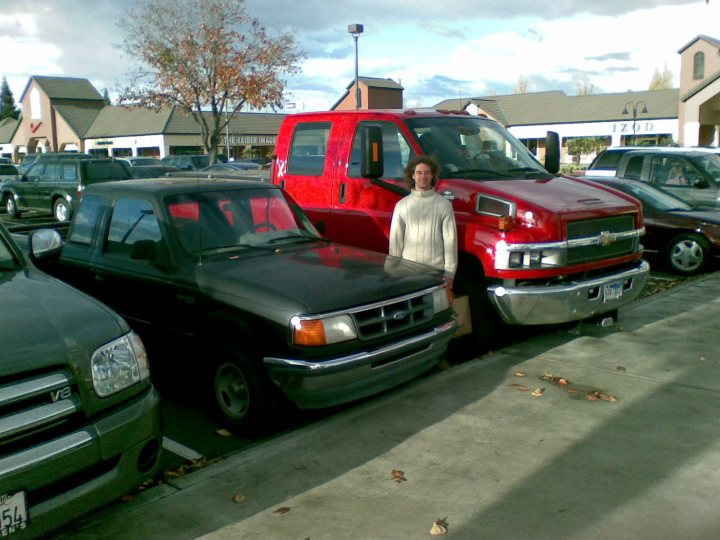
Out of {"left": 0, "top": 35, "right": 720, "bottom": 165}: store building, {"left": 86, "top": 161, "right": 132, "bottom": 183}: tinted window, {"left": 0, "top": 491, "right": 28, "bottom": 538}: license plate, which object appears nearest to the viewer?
{"left": 0, "top": 491, "right": 28, "bottom": 538}: license plate

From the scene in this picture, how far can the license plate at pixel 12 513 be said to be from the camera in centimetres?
282

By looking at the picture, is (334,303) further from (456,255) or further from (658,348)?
(658,348)

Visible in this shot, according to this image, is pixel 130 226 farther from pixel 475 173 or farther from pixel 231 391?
pixel 475 173

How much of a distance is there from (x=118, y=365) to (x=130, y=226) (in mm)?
2634

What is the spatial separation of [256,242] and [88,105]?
70.3m

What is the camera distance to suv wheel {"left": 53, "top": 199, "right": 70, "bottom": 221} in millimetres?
18766

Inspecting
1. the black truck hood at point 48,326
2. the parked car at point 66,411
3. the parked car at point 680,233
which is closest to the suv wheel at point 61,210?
the parked car at point 680,233

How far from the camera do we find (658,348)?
6582 mm

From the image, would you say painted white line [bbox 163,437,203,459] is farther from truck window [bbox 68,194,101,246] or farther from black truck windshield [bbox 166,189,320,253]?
truck window [bbox 68,194,101,246]

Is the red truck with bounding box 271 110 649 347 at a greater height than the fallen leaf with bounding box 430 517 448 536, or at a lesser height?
greater

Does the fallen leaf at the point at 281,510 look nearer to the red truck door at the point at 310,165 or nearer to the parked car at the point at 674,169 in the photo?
the red truck door at the point at 310,165

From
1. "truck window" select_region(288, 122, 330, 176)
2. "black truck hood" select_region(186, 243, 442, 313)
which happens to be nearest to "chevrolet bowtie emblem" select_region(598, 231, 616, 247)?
"black truck hood" select_region(186, 243, 442, 313)

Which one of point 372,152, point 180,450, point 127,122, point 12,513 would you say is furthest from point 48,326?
point 127,122

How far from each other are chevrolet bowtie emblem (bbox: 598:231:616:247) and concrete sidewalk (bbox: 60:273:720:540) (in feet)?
3.74
